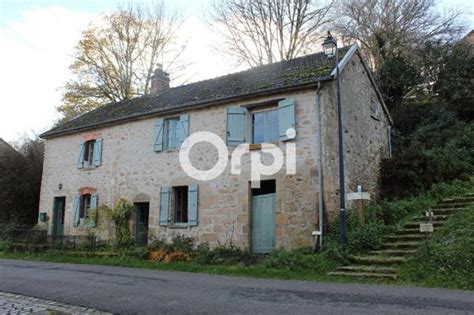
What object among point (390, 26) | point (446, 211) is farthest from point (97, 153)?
point (390, 26)

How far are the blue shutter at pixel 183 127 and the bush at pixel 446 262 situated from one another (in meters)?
8.19

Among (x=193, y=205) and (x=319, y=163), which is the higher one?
(x=319, y=163)

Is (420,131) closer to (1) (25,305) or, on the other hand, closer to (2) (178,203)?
(2) (178,203)

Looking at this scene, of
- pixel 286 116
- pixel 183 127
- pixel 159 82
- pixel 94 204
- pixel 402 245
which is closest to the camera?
pixel 402 245

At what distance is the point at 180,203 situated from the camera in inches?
567

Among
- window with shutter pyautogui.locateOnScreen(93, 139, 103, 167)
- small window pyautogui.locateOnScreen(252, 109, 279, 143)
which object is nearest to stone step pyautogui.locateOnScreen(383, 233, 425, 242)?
small window pyautogui.locateOnScreen(252, 109, 279, 143)

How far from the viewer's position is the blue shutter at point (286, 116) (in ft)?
39.7

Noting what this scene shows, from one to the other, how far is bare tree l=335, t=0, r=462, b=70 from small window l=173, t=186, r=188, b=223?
535 inches

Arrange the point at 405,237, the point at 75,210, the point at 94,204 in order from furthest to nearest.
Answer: the point at 75,210, the point at 94,204, the point at 405,237

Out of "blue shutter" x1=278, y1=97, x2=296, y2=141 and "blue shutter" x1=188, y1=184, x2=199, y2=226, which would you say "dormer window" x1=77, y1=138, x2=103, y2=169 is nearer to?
"blue shutter" x1=188, y1=184, x2=199, y2=226

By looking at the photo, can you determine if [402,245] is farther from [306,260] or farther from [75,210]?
[75,210]

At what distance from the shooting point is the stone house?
11.9 m

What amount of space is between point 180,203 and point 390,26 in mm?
16289
